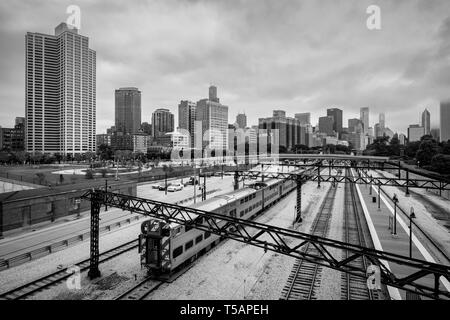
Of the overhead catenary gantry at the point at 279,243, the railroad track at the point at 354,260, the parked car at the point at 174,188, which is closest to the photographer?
the overhead catenary gantry at the point at 279,243

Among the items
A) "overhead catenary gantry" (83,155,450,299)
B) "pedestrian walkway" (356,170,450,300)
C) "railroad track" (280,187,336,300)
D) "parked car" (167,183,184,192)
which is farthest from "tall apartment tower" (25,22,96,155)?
"railroad track" (280,187,336,300)

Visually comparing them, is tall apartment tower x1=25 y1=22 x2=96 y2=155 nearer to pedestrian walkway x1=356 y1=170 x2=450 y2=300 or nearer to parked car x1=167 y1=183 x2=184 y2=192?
parked car x1=167 y1=183 x2=184 y2=192

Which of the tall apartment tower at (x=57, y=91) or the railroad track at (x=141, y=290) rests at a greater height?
the tall apartment tower at (x=57, y=91)

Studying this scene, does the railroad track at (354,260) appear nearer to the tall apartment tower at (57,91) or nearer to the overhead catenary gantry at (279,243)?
the overhead catenary gantry at (279,243)

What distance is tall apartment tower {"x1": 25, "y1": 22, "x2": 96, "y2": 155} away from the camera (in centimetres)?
16488

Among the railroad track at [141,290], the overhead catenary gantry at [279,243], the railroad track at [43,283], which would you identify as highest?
the overhead catenary gantry at [279,243]

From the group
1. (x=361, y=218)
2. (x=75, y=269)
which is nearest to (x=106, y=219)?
(x=75, y=269)

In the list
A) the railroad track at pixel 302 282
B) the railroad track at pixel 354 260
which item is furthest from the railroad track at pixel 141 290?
the railroad track at pixel 354 260

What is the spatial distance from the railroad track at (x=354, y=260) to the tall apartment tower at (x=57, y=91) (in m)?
178

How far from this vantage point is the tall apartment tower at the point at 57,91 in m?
165

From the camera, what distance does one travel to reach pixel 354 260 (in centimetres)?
2206

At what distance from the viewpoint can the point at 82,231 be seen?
27141 mm

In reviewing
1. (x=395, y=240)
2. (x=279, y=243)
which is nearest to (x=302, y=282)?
(x=279, y=243)

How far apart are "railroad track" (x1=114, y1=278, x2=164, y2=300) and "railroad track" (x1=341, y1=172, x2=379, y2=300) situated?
1177 centimetres
